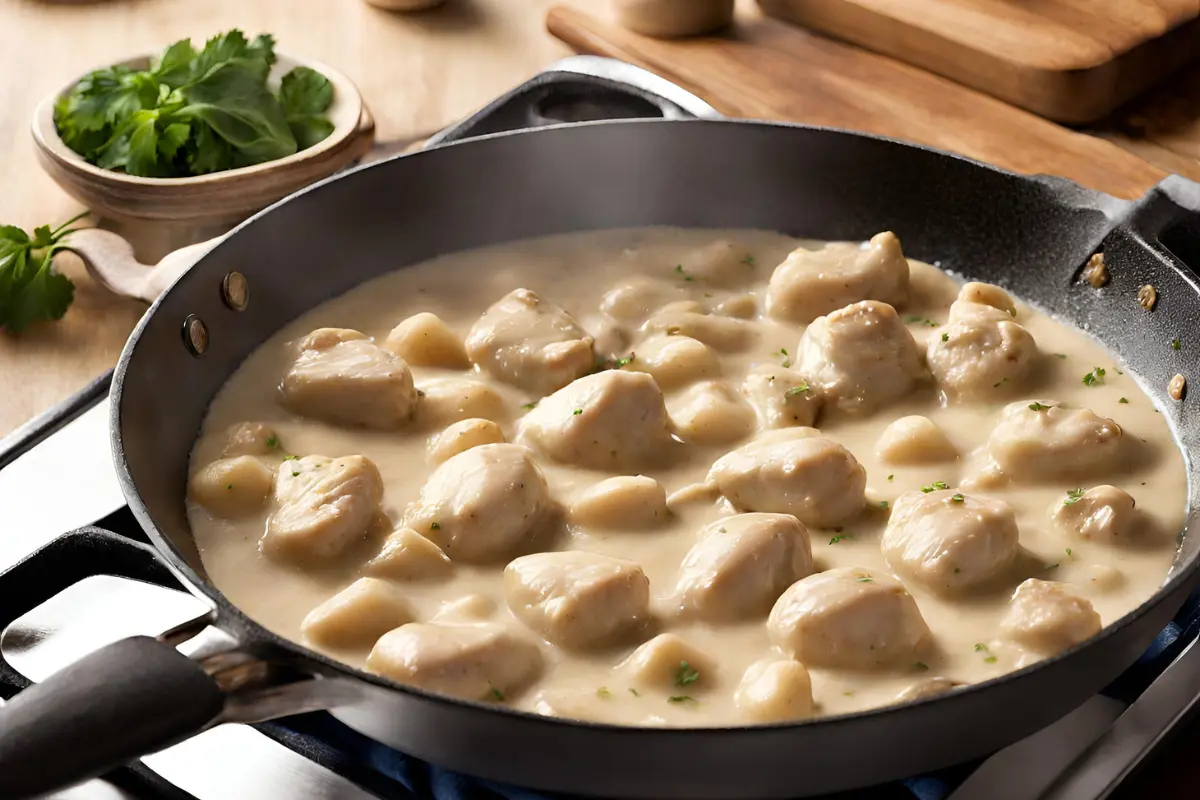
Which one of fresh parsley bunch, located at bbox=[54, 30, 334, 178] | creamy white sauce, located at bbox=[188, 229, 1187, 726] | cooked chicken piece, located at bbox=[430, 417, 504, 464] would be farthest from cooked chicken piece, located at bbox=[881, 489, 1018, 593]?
fresh parsley bunch, located at bbox=[54, 30, 334, 178]

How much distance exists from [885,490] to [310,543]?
80 cm

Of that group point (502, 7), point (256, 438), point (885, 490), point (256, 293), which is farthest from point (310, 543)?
point (502, 7)

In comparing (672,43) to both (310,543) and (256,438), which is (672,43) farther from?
(310,543)

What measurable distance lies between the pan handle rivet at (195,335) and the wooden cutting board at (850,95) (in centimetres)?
141

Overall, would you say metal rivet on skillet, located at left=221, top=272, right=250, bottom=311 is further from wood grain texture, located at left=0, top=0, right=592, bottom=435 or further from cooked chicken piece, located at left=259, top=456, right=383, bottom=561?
wood grain texture, located at left=0, top=0, right=592, bottom=435

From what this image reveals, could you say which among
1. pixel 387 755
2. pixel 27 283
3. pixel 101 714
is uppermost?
pixel 101 714

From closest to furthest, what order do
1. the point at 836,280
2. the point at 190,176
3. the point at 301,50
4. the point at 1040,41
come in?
the point at 836,280 < the point at 190,176 < the point at 1040,41 < the point at 301,50

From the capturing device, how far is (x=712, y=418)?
6.61ft

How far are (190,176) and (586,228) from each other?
0.85m

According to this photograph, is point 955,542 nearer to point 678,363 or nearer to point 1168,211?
point 678,363

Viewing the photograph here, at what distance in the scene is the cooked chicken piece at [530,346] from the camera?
2131mm

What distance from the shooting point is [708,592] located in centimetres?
166

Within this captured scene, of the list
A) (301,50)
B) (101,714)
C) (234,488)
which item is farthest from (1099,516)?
(301,50)

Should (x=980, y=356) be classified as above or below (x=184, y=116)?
above
